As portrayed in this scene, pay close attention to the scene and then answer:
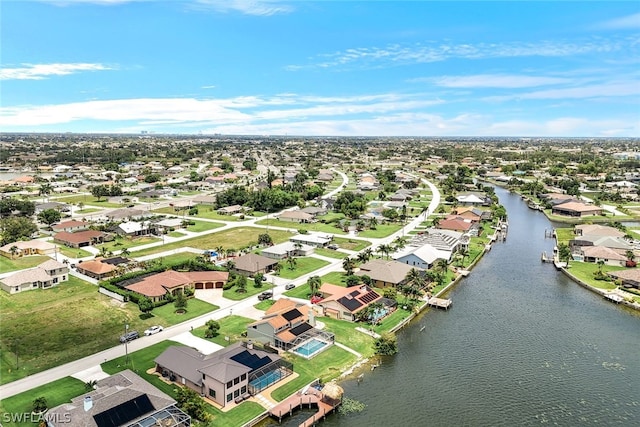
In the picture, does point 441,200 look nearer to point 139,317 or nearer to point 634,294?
point 634,294

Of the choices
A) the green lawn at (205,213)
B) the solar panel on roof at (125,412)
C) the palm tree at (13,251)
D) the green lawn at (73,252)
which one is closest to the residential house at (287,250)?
the green lawn at (73,252)

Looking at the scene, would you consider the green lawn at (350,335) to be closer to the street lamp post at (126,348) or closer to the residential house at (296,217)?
the street lamp post at (126,348)

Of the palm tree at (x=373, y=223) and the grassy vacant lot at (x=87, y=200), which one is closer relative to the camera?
the palm tree at (x=373, y=223)

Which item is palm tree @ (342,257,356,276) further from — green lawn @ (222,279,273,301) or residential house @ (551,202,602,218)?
residential house @ (551,202,602,218)

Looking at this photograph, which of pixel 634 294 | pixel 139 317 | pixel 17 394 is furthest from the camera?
pixel 634 294

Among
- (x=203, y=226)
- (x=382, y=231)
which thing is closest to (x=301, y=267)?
(x=382, y=231)

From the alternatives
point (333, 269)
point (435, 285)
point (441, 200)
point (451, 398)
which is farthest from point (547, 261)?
point (441, 200)
